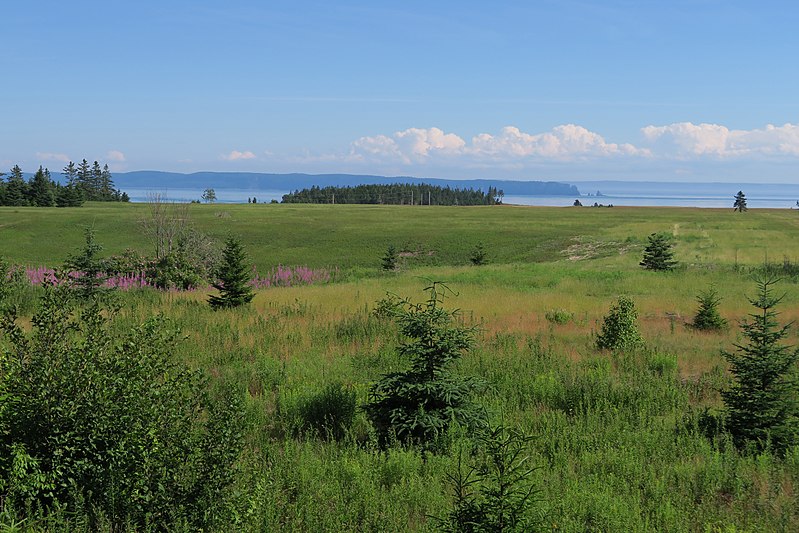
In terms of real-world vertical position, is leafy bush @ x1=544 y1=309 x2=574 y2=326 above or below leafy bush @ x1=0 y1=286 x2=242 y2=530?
below

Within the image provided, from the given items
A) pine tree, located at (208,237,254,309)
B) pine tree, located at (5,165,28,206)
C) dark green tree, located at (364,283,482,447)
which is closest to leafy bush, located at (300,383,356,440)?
dark green tree, located at (364,283,482,447)

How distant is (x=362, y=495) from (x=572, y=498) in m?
2.22

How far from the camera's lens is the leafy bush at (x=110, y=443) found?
5.29 metres

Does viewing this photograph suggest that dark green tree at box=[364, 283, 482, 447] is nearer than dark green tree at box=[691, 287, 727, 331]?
Yes

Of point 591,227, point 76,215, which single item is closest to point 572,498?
point 591,227

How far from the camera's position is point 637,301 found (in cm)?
2294

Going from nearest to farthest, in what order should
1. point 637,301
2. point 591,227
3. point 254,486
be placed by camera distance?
1. point 254,486
2. point 637,301
3. point 591,227

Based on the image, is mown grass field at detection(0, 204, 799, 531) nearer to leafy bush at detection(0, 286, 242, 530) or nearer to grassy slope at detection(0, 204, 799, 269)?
leafy bush at detection(0, 286, 242, 530)

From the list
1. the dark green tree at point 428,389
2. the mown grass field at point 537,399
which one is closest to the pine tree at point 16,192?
the mown grass field at point 537,399

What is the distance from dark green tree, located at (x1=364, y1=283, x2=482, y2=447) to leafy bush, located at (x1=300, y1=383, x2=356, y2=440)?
78 cm

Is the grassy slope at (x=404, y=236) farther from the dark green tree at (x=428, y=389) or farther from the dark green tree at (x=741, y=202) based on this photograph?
the dark green tree at (x=428, y=389)

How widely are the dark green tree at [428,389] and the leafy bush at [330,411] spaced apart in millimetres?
778

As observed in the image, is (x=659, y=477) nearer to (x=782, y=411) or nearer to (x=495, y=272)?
(x=782, y=411)

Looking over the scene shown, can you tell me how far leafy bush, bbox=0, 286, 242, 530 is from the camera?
529 cm
